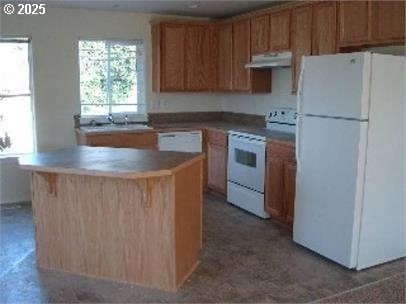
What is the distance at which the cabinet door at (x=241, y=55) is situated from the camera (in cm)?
537

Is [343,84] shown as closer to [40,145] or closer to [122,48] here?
[122,48]

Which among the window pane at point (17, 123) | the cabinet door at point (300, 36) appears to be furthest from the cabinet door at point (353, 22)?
the window pane at point (17, 123)

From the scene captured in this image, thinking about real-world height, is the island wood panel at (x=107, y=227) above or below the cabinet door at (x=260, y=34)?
below

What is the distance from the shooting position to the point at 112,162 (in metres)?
3.17

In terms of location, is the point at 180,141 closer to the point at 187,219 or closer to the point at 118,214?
the point at 187,219

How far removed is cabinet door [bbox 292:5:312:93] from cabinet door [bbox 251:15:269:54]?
46 centimetres

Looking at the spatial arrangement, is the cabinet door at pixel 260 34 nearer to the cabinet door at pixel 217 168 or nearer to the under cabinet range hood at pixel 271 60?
the under cabinet range hood at pixel 271 60

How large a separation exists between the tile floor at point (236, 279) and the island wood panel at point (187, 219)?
11cm

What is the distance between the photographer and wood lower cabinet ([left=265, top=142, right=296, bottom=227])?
424 centimetres

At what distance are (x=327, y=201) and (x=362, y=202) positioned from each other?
0.29m

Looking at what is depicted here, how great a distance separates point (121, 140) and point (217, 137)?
1146 millimetres

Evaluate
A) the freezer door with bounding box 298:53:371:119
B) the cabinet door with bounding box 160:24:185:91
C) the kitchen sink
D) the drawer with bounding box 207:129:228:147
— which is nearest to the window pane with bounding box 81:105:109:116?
the kitchen sink

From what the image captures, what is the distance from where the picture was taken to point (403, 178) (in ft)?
11.9

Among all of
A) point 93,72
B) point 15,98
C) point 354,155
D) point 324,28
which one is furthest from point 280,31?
point 15,98
